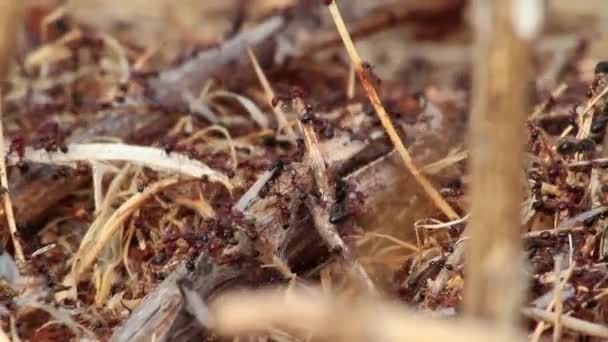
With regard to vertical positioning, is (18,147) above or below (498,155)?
above

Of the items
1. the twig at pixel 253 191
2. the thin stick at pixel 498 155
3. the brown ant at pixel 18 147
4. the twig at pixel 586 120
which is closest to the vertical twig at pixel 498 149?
the thin stick at pixel 498 155

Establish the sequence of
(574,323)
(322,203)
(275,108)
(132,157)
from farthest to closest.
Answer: (275,108), (132,157), (322,203), (574,323)

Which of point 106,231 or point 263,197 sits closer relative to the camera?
point 263,197

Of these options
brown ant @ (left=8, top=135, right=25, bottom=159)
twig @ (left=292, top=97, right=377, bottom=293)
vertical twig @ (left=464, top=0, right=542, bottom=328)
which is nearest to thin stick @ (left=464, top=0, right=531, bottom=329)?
vertical twig @ (left=464, top=0, right=542, bottom=328)

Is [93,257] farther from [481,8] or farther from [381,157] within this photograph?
[481,8]

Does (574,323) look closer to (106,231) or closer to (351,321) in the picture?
(351,321)

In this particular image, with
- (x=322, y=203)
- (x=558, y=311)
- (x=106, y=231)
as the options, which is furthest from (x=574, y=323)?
(x=106, y=231)

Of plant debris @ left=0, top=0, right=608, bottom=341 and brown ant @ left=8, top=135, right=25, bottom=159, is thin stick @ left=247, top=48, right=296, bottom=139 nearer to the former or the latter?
plant debris @ left=0, top=0, right=608, bottom=341
